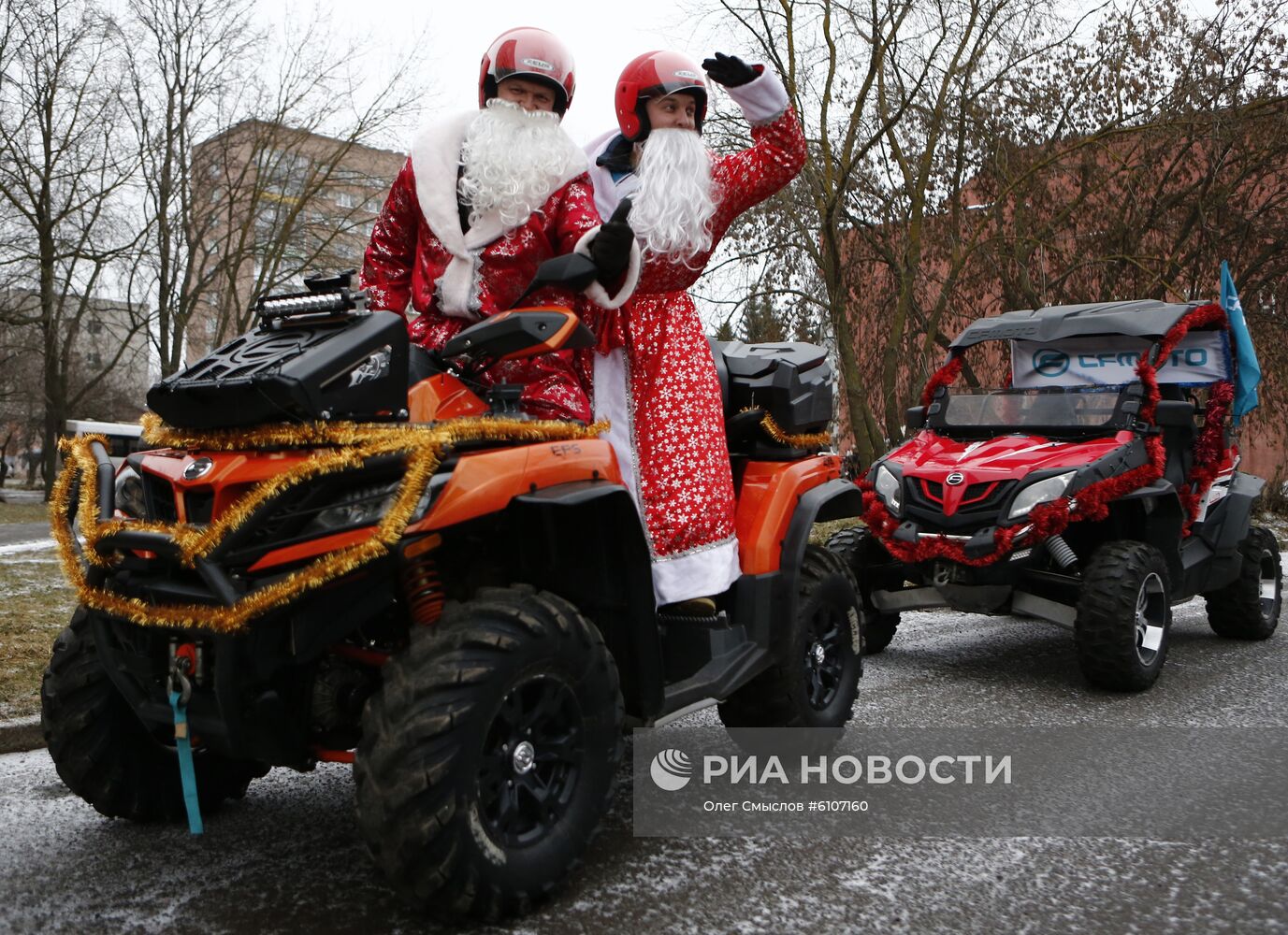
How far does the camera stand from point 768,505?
4.15 metres

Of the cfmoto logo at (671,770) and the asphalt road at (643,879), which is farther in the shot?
the cfmoto logo at (671,770)

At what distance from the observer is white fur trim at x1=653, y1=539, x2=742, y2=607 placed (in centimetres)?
367

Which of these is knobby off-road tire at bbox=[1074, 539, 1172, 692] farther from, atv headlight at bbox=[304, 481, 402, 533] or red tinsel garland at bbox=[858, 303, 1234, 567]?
atv headlight at bbox=[304, 481, 402, 533]

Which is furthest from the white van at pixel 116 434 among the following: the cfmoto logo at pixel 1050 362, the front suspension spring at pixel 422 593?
the cfmoto logo at pixel 1050 362

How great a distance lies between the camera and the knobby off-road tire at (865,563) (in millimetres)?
6758

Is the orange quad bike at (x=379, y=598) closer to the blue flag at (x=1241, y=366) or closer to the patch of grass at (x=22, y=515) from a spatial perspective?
the blue flag at (x=1241, y=366)

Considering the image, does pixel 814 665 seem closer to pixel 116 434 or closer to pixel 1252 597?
pixel 116 434

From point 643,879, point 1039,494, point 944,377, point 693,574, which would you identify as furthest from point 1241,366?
point 643,879

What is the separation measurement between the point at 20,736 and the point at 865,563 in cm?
440

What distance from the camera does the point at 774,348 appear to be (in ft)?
15.2

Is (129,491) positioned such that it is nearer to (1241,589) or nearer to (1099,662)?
(1099,662)

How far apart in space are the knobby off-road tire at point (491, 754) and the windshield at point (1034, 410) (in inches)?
186

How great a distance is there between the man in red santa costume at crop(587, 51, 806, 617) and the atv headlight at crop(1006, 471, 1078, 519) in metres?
2.75

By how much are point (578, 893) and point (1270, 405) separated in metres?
17.9
